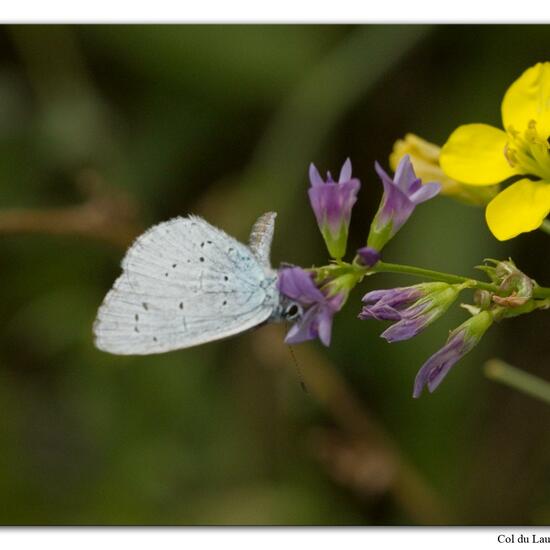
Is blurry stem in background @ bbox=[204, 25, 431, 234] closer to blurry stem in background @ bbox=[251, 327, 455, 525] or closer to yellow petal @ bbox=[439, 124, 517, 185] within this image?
blurry stem in background @ bbox=[251, 327, 455, 525]

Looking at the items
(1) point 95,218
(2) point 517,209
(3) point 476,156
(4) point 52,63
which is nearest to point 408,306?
(2) point 517,209

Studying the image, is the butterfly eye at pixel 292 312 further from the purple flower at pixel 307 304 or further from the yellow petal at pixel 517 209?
the yellow petal at pixel 517 209

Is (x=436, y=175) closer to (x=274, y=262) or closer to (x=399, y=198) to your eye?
(x=399, y=198)

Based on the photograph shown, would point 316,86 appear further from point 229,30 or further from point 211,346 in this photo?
point 211,346

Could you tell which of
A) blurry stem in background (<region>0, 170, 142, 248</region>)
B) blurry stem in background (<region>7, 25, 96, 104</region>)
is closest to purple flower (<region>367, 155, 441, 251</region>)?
blurry stem in background (<region>0, 170, 142, 248</region>)

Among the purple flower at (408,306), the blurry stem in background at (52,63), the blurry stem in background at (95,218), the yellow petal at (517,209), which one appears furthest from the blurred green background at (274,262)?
the purple flower at (408,306)

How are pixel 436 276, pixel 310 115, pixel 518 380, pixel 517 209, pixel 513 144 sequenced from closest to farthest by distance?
pixel 436 276
pixel 517 209
pixel 513 144
pixel 518 380
pixel 310 115
